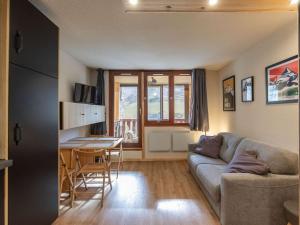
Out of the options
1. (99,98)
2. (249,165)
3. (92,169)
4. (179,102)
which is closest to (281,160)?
(249,165)

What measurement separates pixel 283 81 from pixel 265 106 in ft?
1.83

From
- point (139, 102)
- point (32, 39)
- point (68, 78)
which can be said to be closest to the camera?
point (32, 39)

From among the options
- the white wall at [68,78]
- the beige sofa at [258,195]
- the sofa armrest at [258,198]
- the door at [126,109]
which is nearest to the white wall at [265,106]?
the beige sofa at [258,195]

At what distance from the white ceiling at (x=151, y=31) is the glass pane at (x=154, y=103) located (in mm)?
1407

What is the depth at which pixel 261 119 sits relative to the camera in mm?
3461

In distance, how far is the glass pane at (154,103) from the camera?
19.5 feet

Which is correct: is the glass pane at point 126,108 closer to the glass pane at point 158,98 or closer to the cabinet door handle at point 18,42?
the glass pane at point 158,98

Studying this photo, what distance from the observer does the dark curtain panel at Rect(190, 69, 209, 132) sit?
18.4 feet

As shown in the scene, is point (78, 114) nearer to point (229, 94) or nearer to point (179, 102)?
point (179, 102)

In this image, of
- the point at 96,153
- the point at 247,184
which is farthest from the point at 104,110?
the point at 247,184

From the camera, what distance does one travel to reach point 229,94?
4961 millimetres

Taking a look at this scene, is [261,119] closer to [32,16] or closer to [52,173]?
[52,173]

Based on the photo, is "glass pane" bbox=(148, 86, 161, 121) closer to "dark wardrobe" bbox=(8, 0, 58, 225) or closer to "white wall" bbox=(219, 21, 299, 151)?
"white wall" bbox=(219, 21, 299, 151)

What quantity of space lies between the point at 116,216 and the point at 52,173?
3.09 feet
